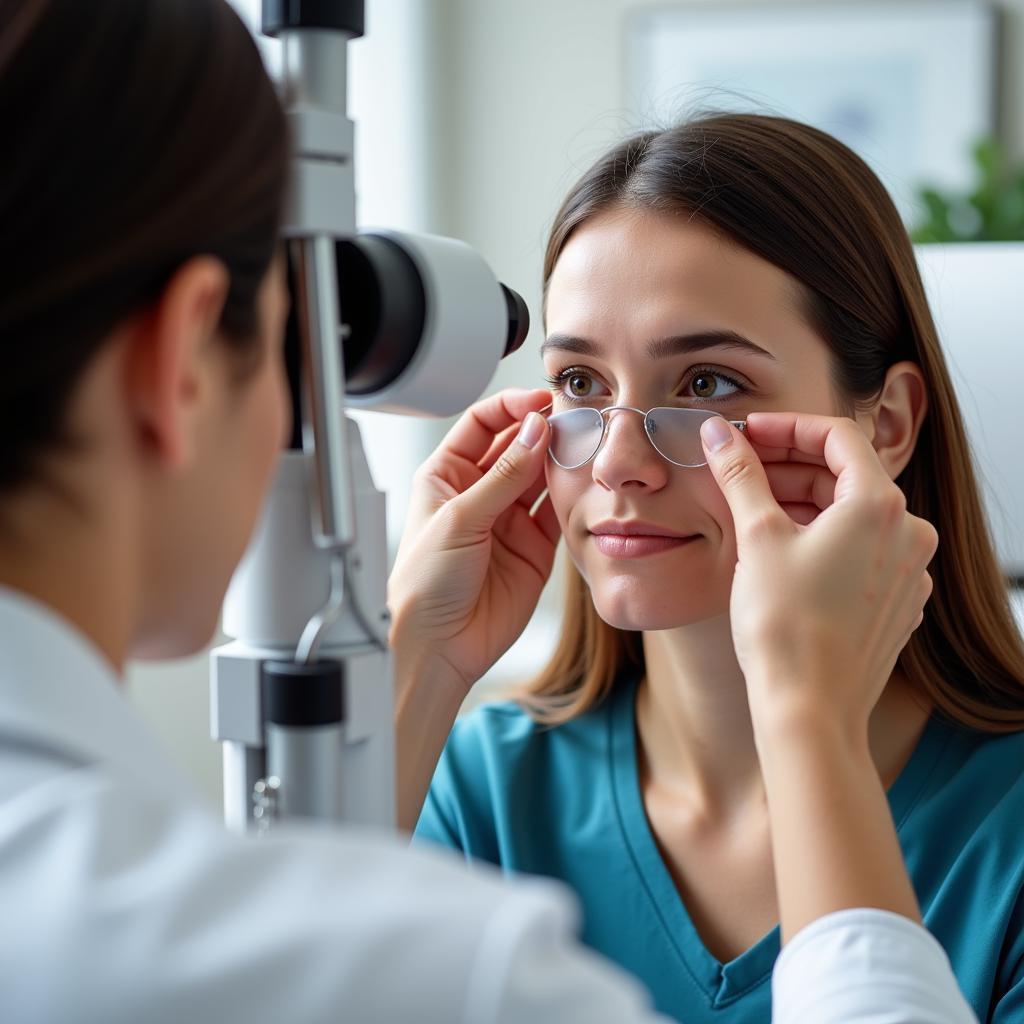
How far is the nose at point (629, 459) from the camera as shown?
1.26m

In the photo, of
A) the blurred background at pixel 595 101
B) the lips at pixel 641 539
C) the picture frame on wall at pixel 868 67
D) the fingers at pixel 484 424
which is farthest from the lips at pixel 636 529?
the picture frame on wall at pixel 868 67

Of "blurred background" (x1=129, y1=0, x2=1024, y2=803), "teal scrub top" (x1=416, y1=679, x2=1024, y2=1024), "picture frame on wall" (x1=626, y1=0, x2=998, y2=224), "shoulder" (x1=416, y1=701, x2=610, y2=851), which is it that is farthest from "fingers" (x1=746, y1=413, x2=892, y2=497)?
"picture frame on wall" (x1=626, y1=0, x2=998, y2=224)

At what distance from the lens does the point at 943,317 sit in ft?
5.47

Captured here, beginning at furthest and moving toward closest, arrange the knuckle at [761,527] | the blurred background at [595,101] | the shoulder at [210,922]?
the blurred background at [595,101], the knuckle at [761,527], the shoulder at [210,922]

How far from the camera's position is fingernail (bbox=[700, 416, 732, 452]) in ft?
3.86

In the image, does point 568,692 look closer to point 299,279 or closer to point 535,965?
point 299,279

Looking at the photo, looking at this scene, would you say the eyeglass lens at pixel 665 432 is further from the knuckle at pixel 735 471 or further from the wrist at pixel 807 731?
the wrist at pixel 807 731

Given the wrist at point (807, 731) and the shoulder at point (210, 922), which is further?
the wrist at point (807, 731)

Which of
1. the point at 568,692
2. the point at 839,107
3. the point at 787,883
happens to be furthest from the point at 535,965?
the point at 839,107

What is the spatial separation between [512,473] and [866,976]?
717 mm

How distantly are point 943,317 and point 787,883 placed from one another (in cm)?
104

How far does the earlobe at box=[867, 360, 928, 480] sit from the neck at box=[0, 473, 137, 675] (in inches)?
36.8

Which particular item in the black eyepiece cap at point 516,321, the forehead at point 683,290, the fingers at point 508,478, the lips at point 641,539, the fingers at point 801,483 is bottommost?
the lips at point 641,539

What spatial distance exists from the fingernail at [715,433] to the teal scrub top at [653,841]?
1.28 ft
